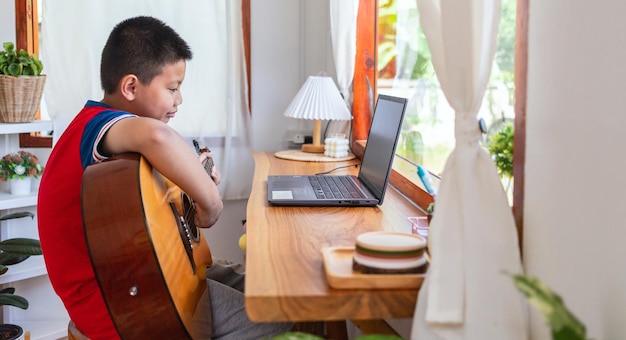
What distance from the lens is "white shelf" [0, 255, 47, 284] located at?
3.01 meters

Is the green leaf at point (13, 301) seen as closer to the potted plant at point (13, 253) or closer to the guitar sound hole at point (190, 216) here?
the potted plant at point (13, 253)

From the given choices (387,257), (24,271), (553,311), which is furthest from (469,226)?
(24,271)

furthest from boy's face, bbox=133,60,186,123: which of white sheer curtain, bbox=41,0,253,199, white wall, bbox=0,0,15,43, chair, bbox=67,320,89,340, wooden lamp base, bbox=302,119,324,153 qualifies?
white wall, bbox=0,0,15,43

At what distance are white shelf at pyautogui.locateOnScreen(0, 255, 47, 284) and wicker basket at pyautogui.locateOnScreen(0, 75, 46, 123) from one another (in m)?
0.62

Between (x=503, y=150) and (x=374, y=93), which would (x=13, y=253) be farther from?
(x=503, y=150)

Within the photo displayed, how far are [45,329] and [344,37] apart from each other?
6.04 feet

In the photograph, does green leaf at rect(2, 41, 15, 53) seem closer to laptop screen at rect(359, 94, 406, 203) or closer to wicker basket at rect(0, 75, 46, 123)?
wicker basket at rect(0, 75, 46, 123)

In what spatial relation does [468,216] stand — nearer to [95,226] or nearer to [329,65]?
[95,226]

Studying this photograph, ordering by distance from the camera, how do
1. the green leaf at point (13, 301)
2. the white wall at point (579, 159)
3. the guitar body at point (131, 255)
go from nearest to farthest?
the white wall at point (579, 159) → the guitar body at point (131, 255) → the green leaf at point (13, 301)

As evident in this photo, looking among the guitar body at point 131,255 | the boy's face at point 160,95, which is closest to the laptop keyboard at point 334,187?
the boy's face at point 160,95

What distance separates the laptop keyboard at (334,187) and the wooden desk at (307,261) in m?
0.11

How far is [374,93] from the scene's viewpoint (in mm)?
3027

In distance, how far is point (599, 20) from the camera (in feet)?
3.15

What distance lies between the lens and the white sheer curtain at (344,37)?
9.75ft
